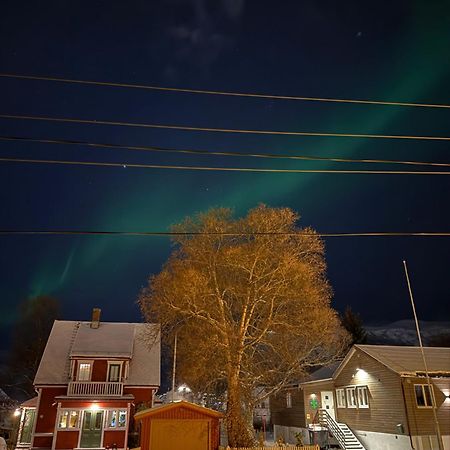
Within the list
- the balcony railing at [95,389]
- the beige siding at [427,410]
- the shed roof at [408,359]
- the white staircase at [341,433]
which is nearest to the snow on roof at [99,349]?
the balcony railing at [95,389]

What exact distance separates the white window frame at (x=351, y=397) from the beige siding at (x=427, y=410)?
5.47 meters

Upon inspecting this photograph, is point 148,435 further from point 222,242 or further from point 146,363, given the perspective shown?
point 146,363

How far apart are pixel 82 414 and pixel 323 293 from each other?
1825cm

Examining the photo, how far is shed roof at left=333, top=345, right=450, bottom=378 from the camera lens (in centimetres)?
2442

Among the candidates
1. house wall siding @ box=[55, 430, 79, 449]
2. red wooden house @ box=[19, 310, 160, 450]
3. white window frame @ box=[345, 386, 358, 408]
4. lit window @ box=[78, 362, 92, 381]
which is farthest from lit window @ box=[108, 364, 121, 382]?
white window frame @ box=[345, 386, 358, 408]

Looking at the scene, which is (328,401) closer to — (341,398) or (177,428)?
(341,398)

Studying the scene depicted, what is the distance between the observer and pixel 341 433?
2839 centimetres

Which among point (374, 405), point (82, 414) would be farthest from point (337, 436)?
point (82, 414)

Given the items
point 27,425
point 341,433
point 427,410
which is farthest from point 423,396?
point 27,425

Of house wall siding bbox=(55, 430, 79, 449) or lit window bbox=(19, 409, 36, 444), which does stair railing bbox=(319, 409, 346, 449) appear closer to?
house wall siding bbox=(55, 430, 79, 449)

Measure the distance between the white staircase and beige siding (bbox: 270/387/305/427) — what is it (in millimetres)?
3759

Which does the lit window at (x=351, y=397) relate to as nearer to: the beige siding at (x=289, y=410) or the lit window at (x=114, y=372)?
the beige siding at (x=289, y=410)

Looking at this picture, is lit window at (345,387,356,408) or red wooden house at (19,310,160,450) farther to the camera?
lit window at (345,387,356,408)

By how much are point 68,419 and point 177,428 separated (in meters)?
14.1
